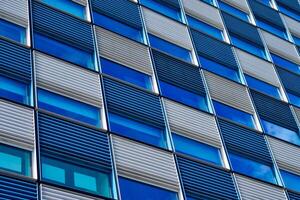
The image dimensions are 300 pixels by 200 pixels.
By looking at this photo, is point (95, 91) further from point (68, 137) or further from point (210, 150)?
point (210, 150)

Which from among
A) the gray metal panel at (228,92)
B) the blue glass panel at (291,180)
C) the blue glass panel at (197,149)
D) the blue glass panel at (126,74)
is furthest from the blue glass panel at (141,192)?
the gray metal panel at (228,92)

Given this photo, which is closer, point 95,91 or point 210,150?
point 95,91

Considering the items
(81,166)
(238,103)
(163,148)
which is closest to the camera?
(81,166)

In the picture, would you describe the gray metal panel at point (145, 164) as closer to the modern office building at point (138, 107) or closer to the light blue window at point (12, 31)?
the modern office building at point (138, 107)

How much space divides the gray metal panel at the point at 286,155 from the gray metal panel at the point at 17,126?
10.9m

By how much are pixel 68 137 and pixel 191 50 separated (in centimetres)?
998

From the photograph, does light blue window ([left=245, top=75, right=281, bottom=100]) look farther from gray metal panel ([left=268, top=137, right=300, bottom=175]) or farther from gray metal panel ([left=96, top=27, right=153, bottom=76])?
gray metal panel ([left=96, top=27, right=153, bottom=76])

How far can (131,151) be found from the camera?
18.5m

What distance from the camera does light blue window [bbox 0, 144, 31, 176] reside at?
1541 centimetres

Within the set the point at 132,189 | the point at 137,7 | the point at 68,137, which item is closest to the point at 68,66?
the point at 68,137

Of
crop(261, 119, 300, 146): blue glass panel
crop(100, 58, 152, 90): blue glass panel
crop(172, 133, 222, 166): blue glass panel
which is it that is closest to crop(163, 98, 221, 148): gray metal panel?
crop(172, 133, 222, 166): blue glass panel

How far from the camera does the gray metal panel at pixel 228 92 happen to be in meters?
24.3

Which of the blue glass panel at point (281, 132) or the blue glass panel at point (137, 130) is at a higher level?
the blue glass panel at point (281, 132)

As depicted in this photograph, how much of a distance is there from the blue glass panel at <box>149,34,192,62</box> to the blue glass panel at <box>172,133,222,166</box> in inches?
195
